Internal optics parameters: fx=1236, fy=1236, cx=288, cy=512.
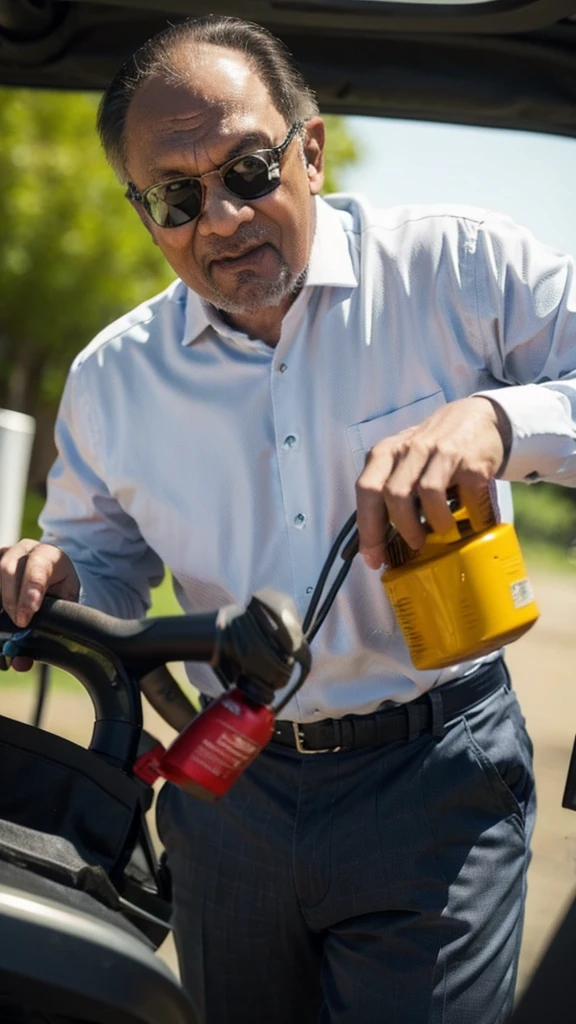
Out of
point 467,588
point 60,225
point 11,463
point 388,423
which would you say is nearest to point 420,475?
point 467,588

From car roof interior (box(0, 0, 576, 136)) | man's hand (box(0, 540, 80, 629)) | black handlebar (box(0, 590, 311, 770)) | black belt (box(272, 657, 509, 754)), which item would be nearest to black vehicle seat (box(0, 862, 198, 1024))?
black handlebar (box(0, 590, 311, 770))

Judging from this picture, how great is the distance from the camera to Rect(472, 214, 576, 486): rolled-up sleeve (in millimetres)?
1740

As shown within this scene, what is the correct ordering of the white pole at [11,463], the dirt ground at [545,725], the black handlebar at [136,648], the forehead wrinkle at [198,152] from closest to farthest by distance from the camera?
1. the black handlebar at [136,648]
2. the forehead wrinkle at [198,152]
3. the dirt ground at [545,725]
4. the white pole at [11,463]

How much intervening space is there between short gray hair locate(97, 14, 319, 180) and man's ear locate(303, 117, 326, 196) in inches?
0.8

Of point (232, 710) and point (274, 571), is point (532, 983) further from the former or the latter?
point (232, 710)

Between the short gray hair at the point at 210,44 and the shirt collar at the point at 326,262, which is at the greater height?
the short gray hair at the point at 210,44

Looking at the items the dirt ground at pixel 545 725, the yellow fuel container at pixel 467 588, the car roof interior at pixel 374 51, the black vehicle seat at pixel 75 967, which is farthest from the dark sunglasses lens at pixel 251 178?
the dirt ground at pixel 545 725

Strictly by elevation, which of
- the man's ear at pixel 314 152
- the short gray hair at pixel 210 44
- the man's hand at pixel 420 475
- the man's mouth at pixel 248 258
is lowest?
the man's hand at pixel 420 475

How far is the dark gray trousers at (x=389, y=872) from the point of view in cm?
Result: 189

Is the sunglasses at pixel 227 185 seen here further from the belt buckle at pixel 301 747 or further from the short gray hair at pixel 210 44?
the belt buckle at pixel 301 747

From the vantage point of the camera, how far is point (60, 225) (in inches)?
379

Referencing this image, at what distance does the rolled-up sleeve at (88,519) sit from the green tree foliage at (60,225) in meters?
7.52

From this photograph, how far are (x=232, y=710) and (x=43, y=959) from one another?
0.31m

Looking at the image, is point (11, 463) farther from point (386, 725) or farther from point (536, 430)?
point (536, 430)
